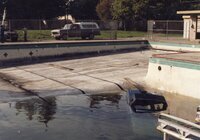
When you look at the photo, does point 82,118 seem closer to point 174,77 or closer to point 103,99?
point 103,99

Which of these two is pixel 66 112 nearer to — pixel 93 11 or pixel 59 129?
pixel 59 129

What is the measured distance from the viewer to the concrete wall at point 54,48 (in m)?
31.2

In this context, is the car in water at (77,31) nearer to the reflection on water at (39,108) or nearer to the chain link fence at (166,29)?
the chain link fence at (166,29)

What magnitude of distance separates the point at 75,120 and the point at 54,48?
63.6 ft

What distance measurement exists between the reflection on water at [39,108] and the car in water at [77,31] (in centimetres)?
2968

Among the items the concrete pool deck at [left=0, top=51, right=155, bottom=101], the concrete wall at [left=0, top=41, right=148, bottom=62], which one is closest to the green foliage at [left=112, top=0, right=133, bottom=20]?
the concrete wall at [left=0, top=41, right=148, bottom=62]

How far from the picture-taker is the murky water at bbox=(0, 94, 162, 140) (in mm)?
12562

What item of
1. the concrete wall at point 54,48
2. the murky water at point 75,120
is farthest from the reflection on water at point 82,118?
the concrete wall at point 54,48

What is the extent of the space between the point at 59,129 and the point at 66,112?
2462 millimetres

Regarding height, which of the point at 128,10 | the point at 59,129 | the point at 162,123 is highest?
the point at 128,10

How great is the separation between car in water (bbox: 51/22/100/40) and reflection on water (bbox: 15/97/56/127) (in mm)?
29678

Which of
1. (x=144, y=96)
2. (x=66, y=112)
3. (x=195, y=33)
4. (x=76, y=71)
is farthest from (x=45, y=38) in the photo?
(x=144, y=96)

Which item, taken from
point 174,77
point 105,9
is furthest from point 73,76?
point 105,9

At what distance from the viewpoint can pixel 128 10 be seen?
210ft
